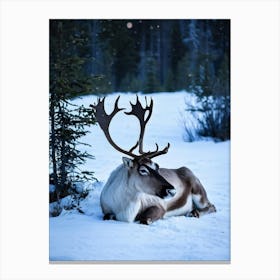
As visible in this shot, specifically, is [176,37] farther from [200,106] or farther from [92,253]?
[92,253]

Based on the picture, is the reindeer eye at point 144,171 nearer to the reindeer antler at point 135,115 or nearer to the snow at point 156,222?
the reindeer antler at point 135,115

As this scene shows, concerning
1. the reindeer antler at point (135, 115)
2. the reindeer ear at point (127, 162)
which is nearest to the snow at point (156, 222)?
the reindeer antler at point (135, 115)

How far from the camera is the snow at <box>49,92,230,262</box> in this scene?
546 centimetres

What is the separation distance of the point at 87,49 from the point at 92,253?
1.64 metres

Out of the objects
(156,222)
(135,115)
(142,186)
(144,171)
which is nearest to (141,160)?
(144,171)

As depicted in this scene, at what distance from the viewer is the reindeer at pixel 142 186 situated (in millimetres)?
5488

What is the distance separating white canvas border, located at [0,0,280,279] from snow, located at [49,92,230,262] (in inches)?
3.2

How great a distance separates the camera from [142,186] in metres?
5.51

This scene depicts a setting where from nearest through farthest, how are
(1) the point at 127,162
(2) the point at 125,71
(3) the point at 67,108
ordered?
(1) the point at 127,162 → (3) the point at 67,108 → (2) the point at 125,71

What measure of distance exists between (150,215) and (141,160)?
439mm

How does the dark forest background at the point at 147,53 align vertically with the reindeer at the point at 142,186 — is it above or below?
above
